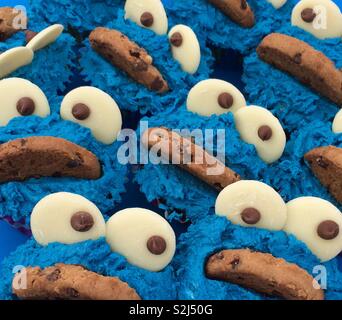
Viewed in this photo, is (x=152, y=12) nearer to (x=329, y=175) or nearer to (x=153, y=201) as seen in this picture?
(x=153, y=201)

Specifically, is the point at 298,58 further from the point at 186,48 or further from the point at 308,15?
the point at 186,48

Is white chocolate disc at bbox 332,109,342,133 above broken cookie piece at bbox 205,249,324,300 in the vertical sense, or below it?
above

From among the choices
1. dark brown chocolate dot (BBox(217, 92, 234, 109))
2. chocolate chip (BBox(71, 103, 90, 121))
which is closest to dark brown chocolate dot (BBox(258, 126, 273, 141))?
dark brown chocolate dot (BBox(217, 92, 234, 109))

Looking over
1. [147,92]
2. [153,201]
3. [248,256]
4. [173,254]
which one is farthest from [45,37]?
[248,256]

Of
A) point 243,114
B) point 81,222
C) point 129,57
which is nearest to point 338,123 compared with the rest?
point 243,114

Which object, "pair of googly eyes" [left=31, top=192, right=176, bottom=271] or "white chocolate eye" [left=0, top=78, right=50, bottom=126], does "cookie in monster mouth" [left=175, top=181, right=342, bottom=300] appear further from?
"white chocolate eye" [left=0, top=78, right=50, bottom=126]

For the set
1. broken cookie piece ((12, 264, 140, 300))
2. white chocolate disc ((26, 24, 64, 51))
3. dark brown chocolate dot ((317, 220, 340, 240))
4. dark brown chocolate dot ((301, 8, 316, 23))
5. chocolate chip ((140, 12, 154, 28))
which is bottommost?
broken cookie piece ((12, 264, 140, 300))

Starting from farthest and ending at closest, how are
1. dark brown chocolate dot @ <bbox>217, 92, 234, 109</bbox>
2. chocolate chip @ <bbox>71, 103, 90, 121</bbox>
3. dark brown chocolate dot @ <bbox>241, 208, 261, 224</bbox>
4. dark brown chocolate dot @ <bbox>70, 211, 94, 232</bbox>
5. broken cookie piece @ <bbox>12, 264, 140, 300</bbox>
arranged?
dark brown chocolate dot @ <bbox>217, 92, 234, 109</bbox> → chocolate chip @ <bbox>71, 103, 90, 121</bbox> → dark brown chocolate dot @ <bbox>241, 208, 261, 224</bbox> → dark brown chocolate dot @ <bbox>70, 211, 94, 232</bbox> → broken cookie piece @ <bbox>12, 264, 140, 300</bbox>

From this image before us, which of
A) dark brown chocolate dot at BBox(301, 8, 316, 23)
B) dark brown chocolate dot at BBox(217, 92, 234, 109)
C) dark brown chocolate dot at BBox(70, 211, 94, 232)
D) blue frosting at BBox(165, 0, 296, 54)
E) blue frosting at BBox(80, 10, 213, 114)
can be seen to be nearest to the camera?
dark brown chocolate dot at BBox(70, 211, 94, 232)
